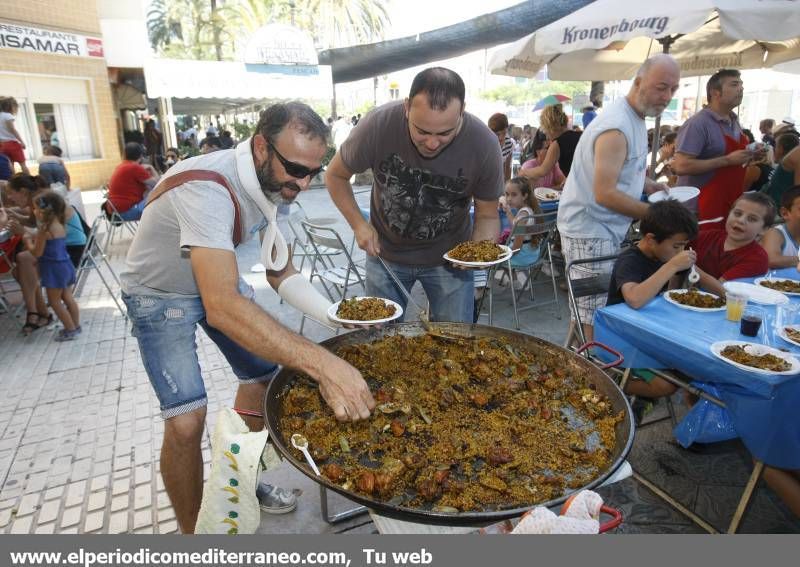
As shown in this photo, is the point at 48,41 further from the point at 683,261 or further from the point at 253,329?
the point at 683,261

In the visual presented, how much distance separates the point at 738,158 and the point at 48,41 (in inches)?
632

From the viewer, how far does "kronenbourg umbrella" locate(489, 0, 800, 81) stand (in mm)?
4285

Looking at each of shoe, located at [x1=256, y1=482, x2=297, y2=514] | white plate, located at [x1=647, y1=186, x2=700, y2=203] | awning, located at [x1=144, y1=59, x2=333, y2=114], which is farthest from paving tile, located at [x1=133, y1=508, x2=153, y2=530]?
awning, located at [x1=144, y1=59, x2=333, y2=114]

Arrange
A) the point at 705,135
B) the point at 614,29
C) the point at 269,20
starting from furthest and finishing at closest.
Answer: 1. the point at 269,20
2. the point at 614,29
3. the point at 705,135

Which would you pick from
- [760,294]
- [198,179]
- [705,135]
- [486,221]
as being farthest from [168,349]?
[705,135]

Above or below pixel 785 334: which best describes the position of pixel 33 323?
below

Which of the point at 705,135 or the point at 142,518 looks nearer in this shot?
the point at 142,518

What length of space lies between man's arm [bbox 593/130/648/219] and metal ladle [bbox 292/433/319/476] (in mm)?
2372

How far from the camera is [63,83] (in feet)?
46.1

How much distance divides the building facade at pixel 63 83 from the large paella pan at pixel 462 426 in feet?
48.1

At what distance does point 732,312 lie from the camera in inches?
94.0

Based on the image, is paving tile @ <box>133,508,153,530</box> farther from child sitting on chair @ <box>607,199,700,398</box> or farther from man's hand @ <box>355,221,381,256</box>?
child sitting on chair @ <box>607,199,700,398</box>
